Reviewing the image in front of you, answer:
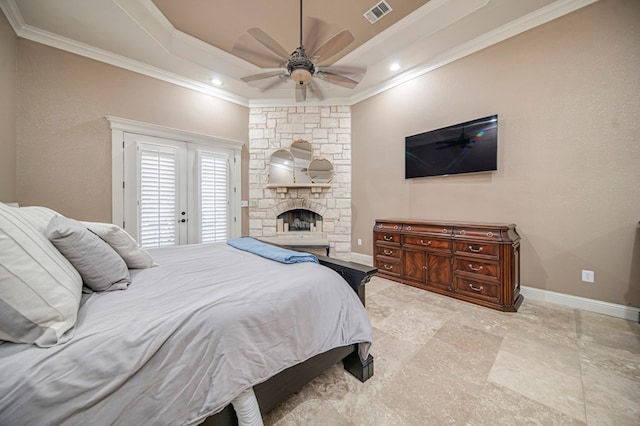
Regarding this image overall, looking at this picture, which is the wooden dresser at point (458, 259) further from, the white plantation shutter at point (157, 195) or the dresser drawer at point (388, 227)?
the white plantation shutter at point (157, 195)

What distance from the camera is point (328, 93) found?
443 centimetres

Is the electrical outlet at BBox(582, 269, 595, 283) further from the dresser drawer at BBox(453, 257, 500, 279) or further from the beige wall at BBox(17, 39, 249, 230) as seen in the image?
the beige wall at BBox(17, 39, 249, 230)

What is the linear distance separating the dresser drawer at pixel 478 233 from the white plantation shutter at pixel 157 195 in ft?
13.0

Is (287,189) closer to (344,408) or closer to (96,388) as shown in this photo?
(344,408)

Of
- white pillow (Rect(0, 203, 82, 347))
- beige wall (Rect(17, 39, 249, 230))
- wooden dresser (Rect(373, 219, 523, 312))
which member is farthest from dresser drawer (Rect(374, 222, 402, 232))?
beige wall (Rect(17, 39, 249, 230))

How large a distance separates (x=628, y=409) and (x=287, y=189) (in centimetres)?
432

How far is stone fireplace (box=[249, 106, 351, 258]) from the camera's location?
4605 mm

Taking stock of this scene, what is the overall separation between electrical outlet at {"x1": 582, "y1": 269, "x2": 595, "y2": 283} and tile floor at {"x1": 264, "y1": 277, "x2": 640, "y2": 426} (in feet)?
1.05

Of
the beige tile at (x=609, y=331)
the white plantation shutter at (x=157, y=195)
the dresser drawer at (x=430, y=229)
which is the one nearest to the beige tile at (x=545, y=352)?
the beige tile at (x=609, y=331)

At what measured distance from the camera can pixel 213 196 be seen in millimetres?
4164

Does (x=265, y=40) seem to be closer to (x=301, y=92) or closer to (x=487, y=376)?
(x=301, y=92)

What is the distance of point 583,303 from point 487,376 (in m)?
1.82

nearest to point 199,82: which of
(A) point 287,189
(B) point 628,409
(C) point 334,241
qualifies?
(A) point 287,189

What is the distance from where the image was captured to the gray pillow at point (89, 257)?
1.10m
